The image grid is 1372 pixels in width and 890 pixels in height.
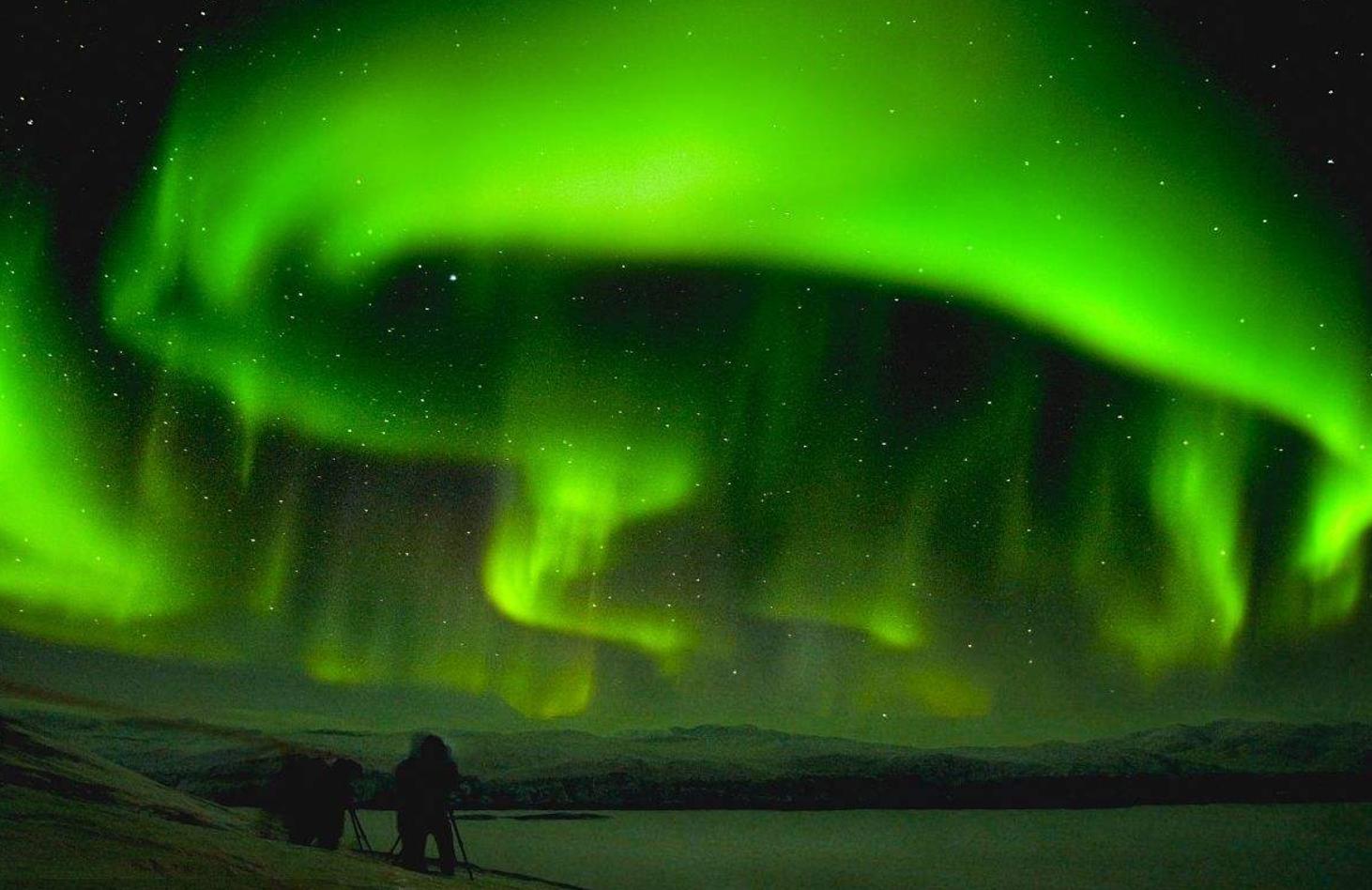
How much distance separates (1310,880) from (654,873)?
8.97m

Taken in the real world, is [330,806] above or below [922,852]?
above

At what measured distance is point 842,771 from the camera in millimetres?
49969

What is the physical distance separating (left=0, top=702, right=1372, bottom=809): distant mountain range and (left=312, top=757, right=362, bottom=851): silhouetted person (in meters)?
19.6

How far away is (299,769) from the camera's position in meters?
9.84

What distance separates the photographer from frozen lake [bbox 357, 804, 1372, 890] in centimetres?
1384

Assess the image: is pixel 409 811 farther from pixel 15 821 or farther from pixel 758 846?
pixel 758 846

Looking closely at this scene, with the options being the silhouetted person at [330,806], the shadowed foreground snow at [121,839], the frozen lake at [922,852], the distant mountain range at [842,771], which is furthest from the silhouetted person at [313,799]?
the distant mountain range at [842,771]

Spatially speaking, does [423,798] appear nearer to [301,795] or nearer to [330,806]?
[330,806]

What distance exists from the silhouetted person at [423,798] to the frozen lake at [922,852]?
269 centimetres

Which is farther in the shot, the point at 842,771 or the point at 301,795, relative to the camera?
the point at 842,771

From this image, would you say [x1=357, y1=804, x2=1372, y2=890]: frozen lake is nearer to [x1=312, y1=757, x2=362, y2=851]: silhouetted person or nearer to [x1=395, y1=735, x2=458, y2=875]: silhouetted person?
[x1=395, y1=735, x2=458, y2=875]: silhouetted person

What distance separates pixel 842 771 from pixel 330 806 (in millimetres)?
43468

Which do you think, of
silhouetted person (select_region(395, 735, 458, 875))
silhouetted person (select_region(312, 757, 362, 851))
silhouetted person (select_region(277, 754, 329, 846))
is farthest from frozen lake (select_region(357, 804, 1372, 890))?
silhouetted person (select_region(277, 754, 329, 846))

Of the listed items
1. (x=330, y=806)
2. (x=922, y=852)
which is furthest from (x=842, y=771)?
(x=330, y=806)
